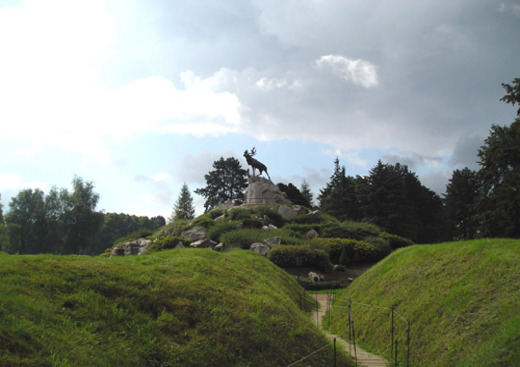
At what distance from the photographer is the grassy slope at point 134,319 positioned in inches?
188

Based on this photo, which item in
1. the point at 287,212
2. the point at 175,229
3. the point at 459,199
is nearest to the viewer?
the point at 175,229

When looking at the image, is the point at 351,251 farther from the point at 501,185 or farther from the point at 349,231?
the point at 501,185

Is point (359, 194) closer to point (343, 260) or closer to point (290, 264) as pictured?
point (343, 260)

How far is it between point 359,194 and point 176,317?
4587cm

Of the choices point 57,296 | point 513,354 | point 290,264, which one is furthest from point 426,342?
point 290,264

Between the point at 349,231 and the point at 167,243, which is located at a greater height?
the point at 349,231

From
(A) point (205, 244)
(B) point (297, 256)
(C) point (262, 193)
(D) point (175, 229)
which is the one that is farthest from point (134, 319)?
(C) point (262, 193)

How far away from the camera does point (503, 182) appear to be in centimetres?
2606

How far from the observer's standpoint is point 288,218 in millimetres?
38156

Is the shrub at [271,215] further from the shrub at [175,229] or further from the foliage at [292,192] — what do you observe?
the foliage at [292,192]

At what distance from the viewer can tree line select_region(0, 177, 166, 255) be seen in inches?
1864

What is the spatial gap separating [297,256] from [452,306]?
16980 millimetres

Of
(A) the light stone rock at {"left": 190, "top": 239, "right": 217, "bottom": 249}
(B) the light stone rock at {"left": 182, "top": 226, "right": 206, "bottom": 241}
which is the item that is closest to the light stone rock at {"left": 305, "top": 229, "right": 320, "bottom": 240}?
(A) the light stone rock at {"left": 190, "top": 239, "right": 217, "bottom": 249}

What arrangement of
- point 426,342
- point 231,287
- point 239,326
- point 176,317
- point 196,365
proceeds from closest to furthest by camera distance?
point 196,365
point 176,317
point 239,326
point 426,342
point 231,287
